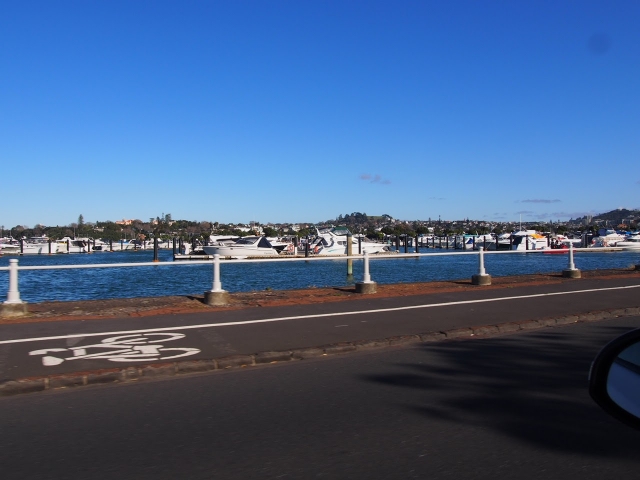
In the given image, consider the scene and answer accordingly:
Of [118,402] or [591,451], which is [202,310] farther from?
[591,451]

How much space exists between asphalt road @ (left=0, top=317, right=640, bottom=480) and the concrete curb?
17 centimetres

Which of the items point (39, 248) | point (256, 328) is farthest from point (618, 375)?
point (39, 248)

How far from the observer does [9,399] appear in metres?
6.52

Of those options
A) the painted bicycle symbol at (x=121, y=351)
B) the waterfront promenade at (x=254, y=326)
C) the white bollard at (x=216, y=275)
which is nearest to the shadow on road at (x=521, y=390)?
the waterfront promenade at (x=254, y=326)

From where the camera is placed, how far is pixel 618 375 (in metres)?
3.78

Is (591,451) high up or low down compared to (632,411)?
down

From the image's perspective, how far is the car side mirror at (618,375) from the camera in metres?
3.63

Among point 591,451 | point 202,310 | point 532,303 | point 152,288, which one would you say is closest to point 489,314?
point 532,303

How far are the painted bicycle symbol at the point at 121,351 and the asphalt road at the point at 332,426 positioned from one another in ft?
3.14

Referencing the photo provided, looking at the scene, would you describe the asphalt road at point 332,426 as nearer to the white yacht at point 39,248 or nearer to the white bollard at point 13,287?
the white bollard at point 13,287

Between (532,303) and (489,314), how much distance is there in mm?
2096

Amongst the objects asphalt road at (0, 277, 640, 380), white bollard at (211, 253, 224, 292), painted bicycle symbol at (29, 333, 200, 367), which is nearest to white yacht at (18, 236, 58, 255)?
white bollard at (211, 253, 224, 292)

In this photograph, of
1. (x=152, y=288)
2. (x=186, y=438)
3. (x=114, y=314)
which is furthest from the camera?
(x=152, y=288)

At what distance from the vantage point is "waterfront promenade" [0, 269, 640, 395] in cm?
770
